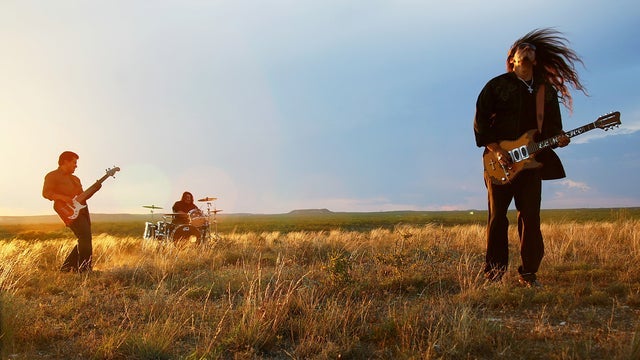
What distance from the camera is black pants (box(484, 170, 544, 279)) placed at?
18.4 feet

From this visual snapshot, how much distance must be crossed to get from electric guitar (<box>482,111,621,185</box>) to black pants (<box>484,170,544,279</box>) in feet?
0.45

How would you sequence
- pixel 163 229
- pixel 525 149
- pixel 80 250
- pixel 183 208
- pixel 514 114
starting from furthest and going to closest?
pixel 183 208
pixel 163 229
pixel 80 250
pixel 514 114
pixel 525 149

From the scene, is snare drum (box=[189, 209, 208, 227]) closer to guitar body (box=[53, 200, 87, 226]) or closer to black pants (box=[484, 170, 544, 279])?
guitar body (box=[53, 200, 87, 226])

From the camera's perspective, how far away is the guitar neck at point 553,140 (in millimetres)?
5328

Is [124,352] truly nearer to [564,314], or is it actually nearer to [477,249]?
[564,314]

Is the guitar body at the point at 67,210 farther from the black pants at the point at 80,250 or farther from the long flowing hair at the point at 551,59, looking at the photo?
the long flowing hair at the point at 551,59

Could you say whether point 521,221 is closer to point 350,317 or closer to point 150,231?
point 350,317

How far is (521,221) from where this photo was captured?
19.6ft

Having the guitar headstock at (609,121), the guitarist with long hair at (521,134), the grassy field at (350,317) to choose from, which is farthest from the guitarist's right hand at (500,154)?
the grassy field at (350,317)

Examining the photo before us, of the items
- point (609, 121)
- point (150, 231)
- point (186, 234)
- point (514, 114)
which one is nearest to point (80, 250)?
point (186, 234)

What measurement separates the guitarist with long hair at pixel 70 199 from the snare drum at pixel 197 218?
481 cm

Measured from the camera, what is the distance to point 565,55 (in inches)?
240

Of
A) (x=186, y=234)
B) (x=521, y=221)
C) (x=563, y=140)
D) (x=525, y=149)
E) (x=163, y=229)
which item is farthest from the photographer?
(x=163, y=229)

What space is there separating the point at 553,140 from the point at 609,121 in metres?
0.66
